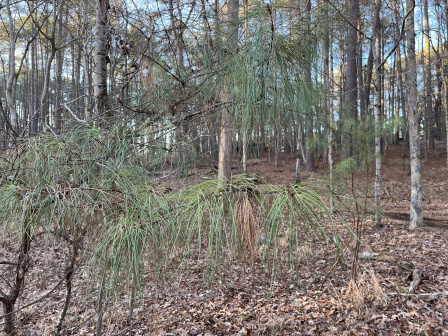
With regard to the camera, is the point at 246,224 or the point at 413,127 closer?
the point at 246,224

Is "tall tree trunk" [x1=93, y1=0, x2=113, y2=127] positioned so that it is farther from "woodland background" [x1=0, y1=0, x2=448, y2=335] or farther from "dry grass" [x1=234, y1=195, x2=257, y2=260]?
"dry grass" [x1=234, y1=195, x2=257, y2=260]

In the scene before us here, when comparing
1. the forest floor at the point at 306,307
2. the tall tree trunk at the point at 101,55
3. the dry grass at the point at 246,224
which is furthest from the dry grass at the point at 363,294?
the tall tree trunk at the point at 101,55

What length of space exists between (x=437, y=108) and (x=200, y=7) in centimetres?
2912

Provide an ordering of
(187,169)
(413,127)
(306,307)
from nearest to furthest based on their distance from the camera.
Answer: (187,169), (306,307), (413,127)

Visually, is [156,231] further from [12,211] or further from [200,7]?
[200,7]

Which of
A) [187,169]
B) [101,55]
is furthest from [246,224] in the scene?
[101,55]

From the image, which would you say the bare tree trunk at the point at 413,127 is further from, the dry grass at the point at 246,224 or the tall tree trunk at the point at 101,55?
the dry grass at the point at 246,224

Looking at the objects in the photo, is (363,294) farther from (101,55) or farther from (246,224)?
(101,55)

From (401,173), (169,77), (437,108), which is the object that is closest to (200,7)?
(169,77)

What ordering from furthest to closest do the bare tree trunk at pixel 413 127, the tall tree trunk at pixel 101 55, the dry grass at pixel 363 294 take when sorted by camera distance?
the bare tree trunk at pixel 413 127 → the dry grass at pixel 363 294 → the tall tree trunk at pixel 101 55

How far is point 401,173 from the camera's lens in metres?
13.0

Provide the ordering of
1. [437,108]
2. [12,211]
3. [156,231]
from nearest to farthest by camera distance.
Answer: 1. [156,231]
2. [12,211]
3. [437,108]

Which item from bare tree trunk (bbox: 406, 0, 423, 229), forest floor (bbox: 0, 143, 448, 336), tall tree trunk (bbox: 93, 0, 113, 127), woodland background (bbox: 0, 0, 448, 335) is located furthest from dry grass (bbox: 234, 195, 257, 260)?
bare tree trunk (bbox: 406, 0, 423, 229)

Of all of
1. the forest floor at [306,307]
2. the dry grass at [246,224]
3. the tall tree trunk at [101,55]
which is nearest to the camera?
the dry grass at [246,224]
